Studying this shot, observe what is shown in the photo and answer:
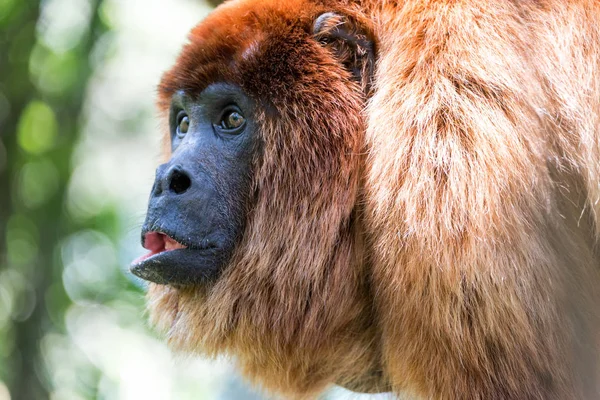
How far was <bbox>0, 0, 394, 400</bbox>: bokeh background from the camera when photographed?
16.7 feet

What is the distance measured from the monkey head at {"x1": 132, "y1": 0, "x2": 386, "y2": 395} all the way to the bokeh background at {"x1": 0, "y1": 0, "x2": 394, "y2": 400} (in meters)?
1.20

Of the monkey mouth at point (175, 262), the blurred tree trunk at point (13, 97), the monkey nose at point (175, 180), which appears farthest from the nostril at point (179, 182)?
the blurred tree trunk at point (13, 97)

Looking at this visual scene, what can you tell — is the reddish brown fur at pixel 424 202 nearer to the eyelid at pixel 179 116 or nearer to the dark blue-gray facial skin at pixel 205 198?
the dark blue-gray facial skin at pixel 205 198

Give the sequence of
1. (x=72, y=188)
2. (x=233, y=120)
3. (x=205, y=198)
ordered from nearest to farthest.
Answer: (x=205, y=198) < (x=233, y=120) < (x=72, y=188)

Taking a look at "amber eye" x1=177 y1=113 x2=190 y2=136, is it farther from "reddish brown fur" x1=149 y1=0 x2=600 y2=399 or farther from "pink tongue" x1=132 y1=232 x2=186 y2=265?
"pink tongue" x1=132 y1=232 x2=186 y2=265

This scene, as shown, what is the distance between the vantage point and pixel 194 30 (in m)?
2.70

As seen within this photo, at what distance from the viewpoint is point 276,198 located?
2441 mm

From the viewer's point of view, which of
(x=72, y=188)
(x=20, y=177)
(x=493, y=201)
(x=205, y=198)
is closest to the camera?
(x=493, y=201)

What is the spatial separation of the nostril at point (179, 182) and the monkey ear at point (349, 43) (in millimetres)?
680

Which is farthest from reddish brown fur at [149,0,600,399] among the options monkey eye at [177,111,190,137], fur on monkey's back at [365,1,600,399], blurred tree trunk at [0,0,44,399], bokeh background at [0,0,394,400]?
blurred tree trunk at [0,0,44,399]

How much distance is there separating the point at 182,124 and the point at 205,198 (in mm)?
488

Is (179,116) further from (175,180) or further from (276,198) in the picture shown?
(276,198)

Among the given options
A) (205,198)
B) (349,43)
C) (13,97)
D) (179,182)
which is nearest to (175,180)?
(179,182)

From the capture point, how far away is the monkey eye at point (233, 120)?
8.23ft
